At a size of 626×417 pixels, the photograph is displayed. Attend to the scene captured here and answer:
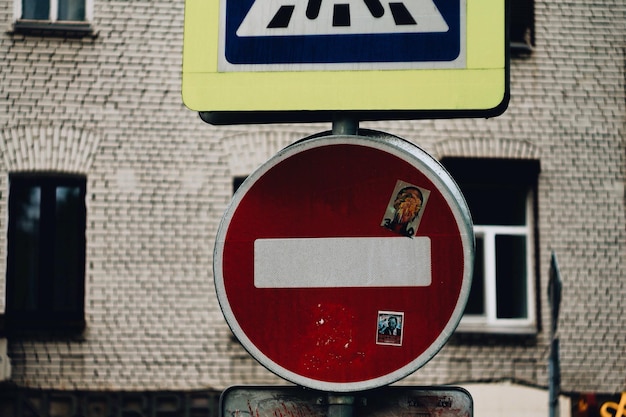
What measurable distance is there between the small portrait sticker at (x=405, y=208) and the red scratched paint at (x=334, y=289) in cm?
1

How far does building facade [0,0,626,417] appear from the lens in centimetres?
1062

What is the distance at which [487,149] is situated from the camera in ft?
35.9

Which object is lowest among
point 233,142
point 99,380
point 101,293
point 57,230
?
point 99,380

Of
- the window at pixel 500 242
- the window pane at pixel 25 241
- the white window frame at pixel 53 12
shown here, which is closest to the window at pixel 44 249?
the window pane at pixel 25 241

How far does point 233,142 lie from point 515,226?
128 inches

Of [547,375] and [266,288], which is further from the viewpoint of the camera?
[547,375]

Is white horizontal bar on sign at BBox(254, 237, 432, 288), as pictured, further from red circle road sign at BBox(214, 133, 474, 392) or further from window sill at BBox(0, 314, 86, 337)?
window sill at BBox(0, 314, 86, 337)

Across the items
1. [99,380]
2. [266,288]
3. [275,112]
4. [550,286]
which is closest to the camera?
[266,288]

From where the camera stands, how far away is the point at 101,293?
10641 mm

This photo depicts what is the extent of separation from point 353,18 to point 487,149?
8.64 m

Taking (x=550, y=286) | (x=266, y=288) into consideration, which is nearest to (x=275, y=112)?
(x=266, y=288)

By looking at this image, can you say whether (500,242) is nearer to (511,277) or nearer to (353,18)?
(511,277)

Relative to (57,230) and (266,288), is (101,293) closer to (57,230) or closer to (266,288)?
(57,230)

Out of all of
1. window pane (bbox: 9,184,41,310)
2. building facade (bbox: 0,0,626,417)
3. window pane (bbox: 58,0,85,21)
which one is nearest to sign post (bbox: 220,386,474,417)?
building facade (bbox: 0,0,626,417)
